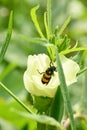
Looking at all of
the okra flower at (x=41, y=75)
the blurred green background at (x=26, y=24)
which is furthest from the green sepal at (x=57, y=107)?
the blurred green background at (x=26, y=24)

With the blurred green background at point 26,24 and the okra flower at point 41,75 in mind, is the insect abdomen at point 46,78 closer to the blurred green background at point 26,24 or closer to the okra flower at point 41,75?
the okra flower at point 41,75

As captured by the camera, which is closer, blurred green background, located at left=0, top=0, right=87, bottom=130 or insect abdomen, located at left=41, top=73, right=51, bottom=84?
insect abdomen, located at left=41, top=73, right=51, bottom=84

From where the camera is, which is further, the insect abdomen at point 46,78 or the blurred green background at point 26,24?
the blurred green background at point 26,24

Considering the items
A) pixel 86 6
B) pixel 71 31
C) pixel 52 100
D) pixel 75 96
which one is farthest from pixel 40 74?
pixel 86 6

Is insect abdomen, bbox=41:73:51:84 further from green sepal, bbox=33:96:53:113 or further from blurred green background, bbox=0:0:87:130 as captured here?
blurred green background, bbox=0:0:87:130

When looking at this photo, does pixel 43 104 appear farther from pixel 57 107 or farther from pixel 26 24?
pixel 26 24

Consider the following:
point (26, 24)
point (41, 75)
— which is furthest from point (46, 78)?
point (26, 24)

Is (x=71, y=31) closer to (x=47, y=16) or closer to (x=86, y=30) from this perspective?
(x=86, y=30)

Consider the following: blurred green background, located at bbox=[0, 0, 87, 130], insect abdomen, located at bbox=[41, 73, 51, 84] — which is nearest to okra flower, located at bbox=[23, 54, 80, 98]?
insect abdomen, located at bbox=[41, 73, 51, 84]

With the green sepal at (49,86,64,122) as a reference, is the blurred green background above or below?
below
